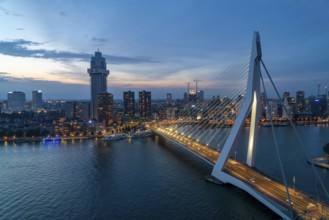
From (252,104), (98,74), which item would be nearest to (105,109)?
(98,74)

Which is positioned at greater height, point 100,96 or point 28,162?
point 100,96

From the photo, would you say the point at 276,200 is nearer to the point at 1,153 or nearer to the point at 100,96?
the point at 1,153

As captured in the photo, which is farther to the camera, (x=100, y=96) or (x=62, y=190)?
(x=100, y=96)

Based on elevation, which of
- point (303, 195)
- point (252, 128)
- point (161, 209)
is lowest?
point (161, 209)

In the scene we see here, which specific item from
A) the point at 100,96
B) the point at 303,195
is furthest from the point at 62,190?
the point at 100,96

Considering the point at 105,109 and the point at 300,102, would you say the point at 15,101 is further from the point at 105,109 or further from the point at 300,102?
the point at 300,102

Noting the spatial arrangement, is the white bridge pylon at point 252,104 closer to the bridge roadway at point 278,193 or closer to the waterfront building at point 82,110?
the bridge roadway at point 278,193
